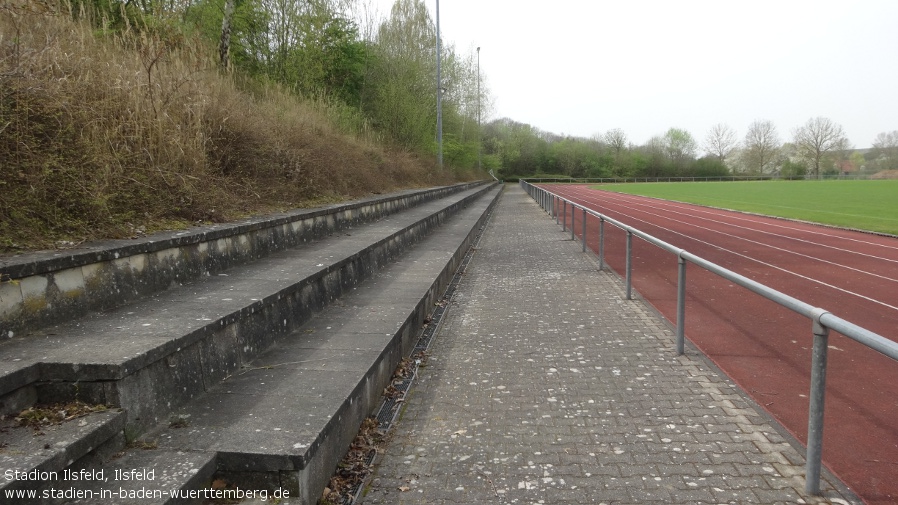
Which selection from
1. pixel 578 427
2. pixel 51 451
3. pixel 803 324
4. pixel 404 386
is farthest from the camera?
pixel 803 324

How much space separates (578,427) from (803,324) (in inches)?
151

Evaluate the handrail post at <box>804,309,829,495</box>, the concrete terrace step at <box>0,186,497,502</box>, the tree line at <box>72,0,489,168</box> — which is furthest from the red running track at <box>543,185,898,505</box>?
the tree line at <box>72,0,489,168</box>

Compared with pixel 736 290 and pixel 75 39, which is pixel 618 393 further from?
pixel 75 39

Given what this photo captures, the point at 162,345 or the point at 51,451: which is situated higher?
the point at 162,345

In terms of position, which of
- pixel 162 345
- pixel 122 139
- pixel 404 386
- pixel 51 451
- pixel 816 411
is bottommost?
pixel 404 386

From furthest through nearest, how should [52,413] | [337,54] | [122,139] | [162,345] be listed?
[337,54] < [122,139] < [162,345] < [52,413]

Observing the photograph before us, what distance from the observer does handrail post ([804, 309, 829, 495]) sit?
3025mm

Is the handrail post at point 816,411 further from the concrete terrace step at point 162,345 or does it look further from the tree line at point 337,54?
the tree line at point 337,54

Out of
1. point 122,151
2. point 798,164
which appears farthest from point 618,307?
point 798,164

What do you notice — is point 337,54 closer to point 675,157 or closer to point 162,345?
point 162,345

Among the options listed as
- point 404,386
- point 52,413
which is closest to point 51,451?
point 52,413

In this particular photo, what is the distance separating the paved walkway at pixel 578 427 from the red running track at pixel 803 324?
0.27 metres

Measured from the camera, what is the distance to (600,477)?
10.5ft

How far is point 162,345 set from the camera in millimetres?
3047
